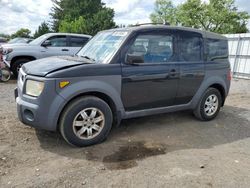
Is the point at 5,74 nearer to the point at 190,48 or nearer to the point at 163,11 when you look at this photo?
the point at 190,48

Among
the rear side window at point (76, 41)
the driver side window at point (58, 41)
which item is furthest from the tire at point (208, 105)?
the driver side window at point (58, 41)

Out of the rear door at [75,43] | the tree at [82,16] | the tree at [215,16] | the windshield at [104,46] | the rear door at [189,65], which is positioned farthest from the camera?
the tree at [215,16]

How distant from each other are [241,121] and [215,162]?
2.42 m

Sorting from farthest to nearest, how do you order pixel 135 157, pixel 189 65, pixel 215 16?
1. pixel 215 16
2. pixel 189 65
3. pixel 135 157

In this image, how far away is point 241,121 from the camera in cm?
557

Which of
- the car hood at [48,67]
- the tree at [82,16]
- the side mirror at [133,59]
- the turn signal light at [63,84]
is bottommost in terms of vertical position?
the turn signal light at [63,84]

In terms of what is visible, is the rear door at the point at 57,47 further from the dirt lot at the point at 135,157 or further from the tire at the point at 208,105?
the tire at the point at 208,105

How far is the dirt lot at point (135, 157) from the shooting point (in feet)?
9.91

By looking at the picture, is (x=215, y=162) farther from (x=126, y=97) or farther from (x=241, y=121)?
(x=241, y=121)

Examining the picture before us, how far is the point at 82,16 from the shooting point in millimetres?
41500

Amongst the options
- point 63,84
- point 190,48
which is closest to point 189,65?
point 190,48

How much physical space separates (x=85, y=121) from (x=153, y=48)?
1.74 metres

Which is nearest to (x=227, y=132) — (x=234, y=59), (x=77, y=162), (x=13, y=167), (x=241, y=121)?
(x=241, y=121)

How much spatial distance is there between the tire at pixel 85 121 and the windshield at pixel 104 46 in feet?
2.38
